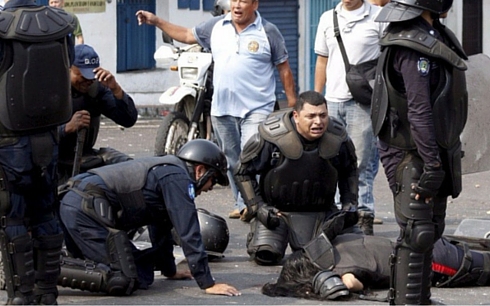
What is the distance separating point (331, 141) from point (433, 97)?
186 centimetres

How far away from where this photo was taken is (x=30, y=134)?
6406 mm

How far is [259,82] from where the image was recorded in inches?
366

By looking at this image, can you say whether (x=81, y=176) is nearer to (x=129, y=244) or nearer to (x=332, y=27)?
(x=129, y=244)

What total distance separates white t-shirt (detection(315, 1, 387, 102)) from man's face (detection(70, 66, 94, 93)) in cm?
194

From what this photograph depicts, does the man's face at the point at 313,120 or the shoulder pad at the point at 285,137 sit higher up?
the man's face at the point at 313,120

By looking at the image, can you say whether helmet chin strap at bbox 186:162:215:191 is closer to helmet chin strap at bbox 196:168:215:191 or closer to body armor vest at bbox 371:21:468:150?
helmet chin strap at bbox 196:168:215:191

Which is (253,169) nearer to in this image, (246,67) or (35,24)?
(246,67)

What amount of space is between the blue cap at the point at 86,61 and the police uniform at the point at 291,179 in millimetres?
1103

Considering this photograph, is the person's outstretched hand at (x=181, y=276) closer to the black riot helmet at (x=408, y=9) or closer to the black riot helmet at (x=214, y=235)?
the black riot helmet at (x=214, y=235)

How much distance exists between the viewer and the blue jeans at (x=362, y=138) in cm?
905

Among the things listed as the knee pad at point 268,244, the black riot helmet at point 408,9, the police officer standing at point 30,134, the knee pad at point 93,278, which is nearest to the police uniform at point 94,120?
the knee pad at point 268,244

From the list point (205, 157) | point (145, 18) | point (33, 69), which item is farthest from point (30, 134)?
point (145, 18)

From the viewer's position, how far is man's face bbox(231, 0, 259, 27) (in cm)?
920

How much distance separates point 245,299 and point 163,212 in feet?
2.37
